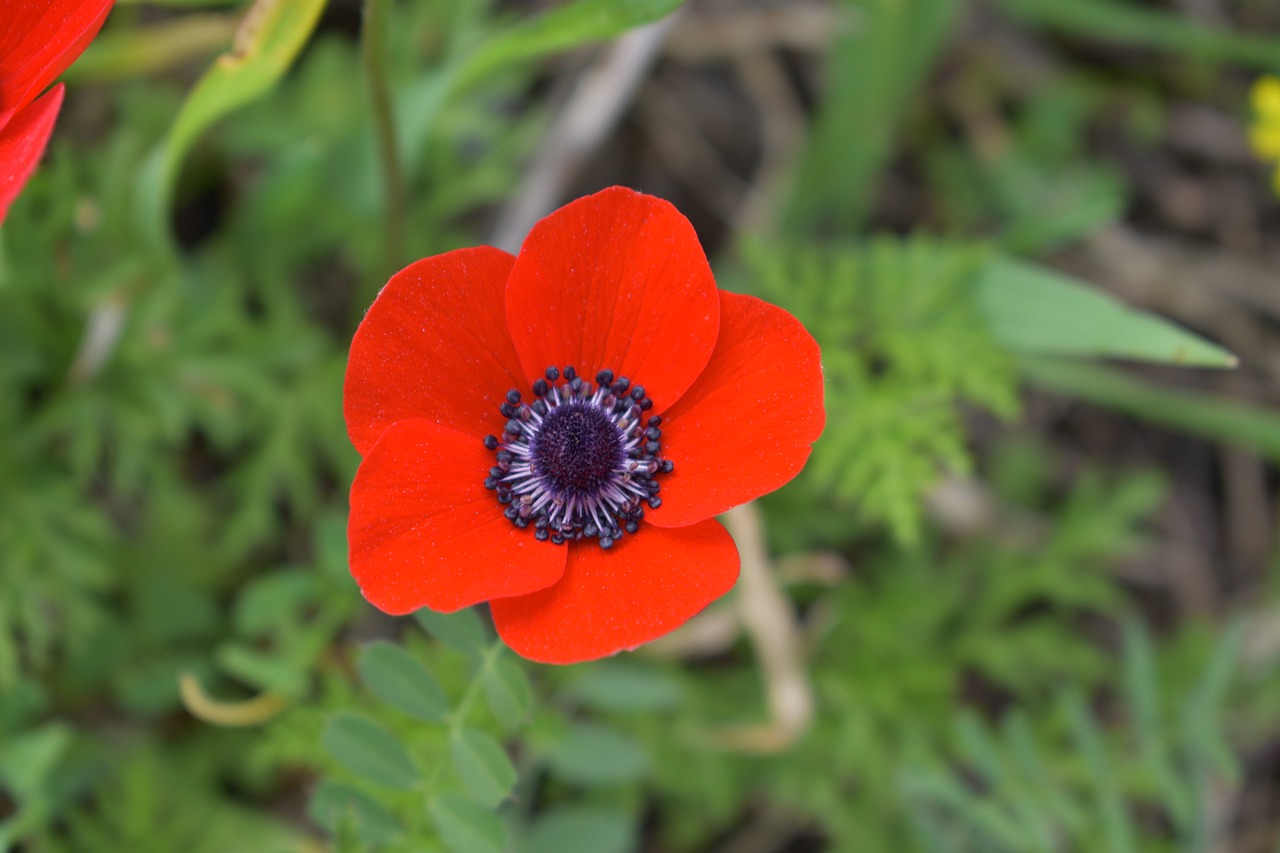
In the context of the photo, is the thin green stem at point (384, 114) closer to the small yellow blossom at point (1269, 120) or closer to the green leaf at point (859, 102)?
the green leaf at point (859, 102)

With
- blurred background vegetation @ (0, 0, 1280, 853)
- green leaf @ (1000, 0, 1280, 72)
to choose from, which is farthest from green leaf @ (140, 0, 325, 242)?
green leaf @ (1000, 0, 1280, 72)

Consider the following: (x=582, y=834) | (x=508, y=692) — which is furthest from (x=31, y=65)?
(x=582, y=834)

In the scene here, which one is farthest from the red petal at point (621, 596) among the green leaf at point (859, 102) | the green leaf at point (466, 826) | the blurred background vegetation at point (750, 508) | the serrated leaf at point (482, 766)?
the green leaf at point (859, 102)

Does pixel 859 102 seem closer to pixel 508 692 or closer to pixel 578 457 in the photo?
pixel 578 457

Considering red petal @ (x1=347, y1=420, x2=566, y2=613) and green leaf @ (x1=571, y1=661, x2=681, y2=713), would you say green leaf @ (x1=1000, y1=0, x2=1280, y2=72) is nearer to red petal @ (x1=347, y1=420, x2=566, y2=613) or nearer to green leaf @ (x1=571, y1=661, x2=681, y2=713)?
green leaf @ (x1=571, y1=661, x2=681, y2=713)

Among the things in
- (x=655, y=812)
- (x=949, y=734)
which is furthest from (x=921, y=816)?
(x=655, y=812)

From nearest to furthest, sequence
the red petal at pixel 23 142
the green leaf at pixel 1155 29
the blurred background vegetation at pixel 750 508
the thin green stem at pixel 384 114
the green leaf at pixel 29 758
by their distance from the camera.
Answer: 1. the red petal at pixel 23 142
2. the thin green stem at pixel 384 114
3. the green leaf at pixel 29 758
4. the blurred background vegetation at pixel 750 508
5. the green leaf at pixel 1155 29
